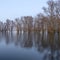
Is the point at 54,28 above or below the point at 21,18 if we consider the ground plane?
below

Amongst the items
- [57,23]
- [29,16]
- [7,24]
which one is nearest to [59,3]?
[57,23]

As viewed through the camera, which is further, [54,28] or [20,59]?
[54,28]

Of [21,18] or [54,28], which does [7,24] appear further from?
[54,28]

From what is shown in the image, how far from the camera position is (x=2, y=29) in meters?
97.2

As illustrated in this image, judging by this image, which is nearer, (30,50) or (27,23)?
(30,50)

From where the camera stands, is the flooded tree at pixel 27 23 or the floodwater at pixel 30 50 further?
the flooded tree at pixel 27 23

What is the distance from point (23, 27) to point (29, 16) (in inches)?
362

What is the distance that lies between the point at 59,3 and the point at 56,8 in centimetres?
151

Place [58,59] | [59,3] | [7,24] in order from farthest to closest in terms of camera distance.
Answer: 1. [7,24]
2. [59,3]
3. [58,59]

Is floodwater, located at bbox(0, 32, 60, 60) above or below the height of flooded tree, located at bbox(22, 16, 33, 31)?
below

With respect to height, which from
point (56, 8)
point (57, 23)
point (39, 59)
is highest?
point (56, 8)

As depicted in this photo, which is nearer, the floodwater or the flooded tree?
the floodwater

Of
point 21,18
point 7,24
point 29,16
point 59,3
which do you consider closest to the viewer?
point 59,3

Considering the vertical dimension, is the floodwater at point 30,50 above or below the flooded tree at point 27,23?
below
